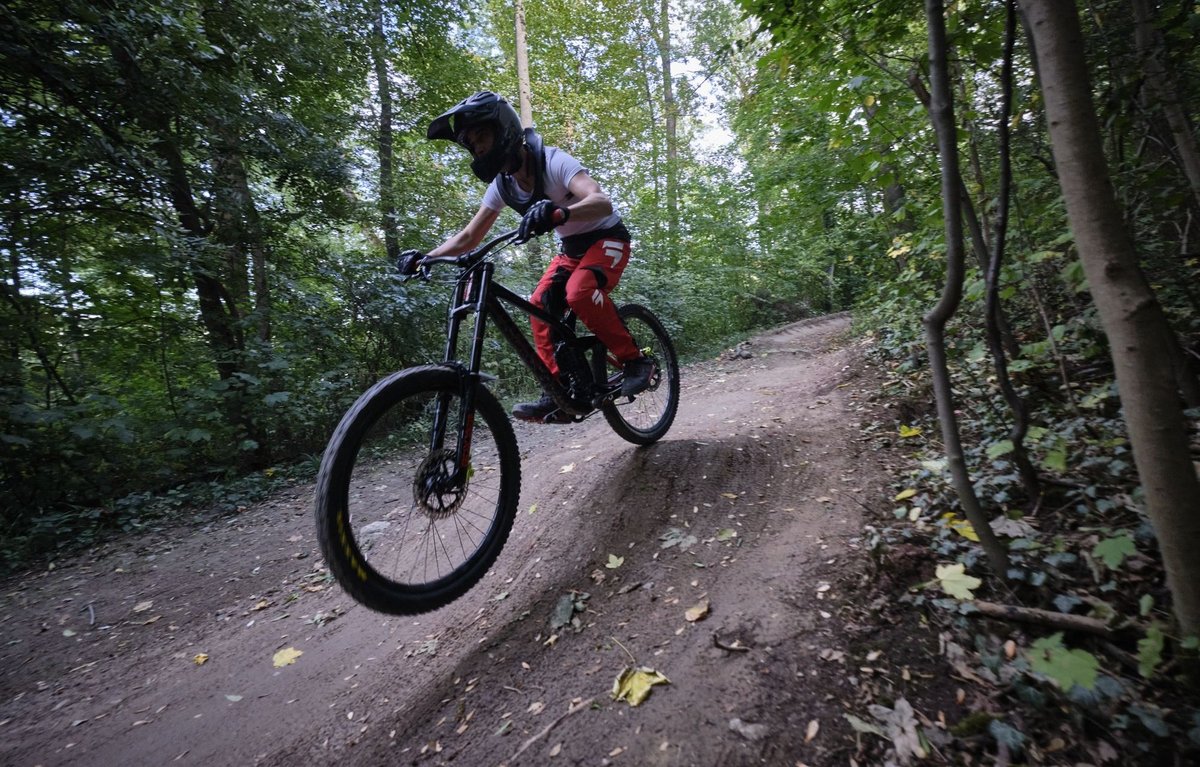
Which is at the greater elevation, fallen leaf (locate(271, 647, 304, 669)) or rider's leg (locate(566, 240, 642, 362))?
rider's leg (locate(566, 240, 642, 362))

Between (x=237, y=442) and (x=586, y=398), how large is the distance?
563cm

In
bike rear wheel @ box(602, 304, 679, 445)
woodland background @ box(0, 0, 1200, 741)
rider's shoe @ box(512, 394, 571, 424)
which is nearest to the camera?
woodland background @ box(0, 0, 1200, 741)

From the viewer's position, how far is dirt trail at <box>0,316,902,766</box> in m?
1.63

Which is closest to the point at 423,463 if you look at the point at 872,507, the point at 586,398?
the point at 586,398

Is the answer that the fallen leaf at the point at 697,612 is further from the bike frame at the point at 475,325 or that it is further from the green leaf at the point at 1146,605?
the green leaf at the point at 1146,605

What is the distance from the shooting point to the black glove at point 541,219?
2316 millimetres

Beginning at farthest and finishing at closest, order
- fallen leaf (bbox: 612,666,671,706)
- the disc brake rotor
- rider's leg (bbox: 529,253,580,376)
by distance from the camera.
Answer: rider's leg (bbox: 529,253,580,376) → the disc brake rotor → fallen leaf (bbox: 612,666,671,706)

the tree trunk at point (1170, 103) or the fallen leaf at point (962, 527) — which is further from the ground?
the tree trunk at point (1170, 103)

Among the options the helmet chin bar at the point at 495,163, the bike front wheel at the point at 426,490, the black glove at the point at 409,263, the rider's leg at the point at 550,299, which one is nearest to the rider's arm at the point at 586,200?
the helmet chin bar at the point at 495,163

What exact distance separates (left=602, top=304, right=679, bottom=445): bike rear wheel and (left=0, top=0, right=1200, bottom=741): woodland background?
1.67 m

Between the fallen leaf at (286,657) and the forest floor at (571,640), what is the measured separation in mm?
14

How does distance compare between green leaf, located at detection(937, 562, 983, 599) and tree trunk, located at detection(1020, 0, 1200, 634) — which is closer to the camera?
tree trunk, located at detection(1020, 0, 1200, 634)

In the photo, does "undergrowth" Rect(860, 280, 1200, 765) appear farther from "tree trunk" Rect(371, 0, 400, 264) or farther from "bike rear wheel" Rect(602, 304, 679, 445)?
"tree trunk" Rect(371, 0, 400, 264)

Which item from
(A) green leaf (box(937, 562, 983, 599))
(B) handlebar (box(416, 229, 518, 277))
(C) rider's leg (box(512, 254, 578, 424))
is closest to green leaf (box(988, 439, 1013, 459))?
(A) green leaf (box(937, 562, 983, 599))
